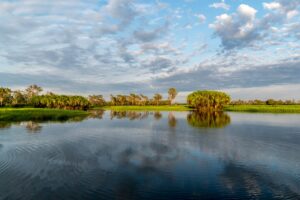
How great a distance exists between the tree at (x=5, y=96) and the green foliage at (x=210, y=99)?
351ft

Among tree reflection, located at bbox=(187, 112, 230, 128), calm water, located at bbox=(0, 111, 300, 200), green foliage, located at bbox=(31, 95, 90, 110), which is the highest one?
green foliage, located at bbox=(31, 95, 90, 110)

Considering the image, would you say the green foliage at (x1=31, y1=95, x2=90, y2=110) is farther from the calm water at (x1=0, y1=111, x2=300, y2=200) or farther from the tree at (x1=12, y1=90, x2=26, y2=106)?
the calm water at (x1=0, y1=111, x2=300, y2=200)

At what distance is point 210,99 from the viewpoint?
480 feet

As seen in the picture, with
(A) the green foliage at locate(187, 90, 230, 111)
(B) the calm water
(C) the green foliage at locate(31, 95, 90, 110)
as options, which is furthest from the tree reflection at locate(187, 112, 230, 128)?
(C) the green foliage at locate(31, 95, 90, 110)

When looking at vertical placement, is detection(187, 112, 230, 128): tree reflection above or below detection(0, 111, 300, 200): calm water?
above

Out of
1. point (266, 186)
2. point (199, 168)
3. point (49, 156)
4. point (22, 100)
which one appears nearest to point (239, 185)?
point (266, 186)

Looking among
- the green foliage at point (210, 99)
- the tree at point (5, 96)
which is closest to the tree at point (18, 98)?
the tree at point (5, 96)

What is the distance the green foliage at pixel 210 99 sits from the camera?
145875mm

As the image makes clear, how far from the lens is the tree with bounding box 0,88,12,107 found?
134375 millimetres

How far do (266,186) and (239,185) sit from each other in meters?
1.65

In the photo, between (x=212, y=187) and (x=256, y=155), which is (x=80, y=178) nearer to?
(x=212, y=187)

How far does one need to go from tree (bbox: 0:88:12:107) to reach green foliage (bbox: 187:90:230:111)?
107 m

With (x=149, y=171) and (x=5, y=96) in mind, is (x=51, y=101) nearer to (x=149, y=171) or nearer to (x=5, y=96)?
(x=5, y=96)

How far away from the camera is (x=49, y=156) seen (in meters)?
23.4
